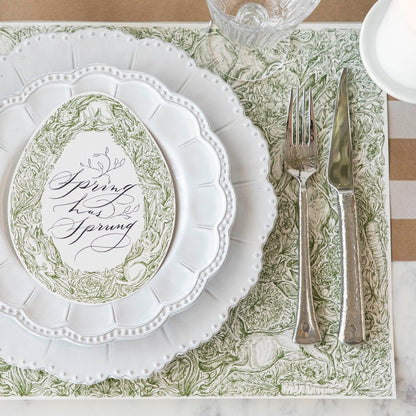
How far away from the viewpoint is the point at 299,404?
0.54 m

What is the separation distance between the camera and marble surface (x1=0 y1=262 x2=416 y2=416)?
53 cm

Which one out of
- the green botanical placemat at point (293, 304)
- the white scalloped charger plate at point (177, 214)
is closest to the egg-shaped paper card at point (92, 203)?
the white scalloped charger plate at point (177, 214)

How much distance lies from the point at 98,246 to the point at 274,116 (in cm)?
24

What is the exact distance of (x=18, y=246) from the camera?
0.49m

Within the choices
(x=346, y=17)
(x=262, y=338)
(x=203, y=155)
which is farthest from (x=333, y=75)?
(x=262, y=338)

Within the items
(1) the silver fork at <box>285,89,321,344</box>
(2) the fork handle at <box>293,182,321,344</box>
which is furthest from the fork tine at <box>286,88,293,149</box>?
(2) the fork handle at <box>293,182,321,344</box>

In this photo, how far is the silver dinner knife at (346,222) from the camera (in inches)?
20.2

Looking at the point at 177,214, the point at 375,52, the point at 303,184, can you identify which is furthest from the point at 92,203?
the point at 375,52

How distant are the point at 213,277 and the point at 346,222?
158mm

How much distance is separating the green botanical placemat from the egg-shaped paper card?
0.37 ft

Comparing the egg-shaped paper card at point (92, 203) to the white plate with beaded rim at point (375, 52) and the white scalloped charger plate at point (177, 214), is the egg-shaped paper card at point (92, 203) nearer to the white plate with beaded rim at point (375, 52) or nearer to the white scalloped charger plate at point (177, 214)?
the white scalloped charger plate at point (177, 214)

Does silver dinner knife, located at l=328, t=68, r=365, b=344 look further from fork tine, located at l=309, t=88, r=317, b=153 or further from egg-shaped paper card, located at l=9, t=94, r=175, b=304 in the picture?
egg-shaped paper card, located at l=9, t=94, r=175, b=304

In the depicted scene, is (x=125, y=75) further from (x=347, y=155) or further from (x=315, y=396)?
(x=315, y=396)

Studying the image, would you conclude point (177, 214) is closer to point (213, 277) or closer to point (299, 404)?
point (213, 277)
